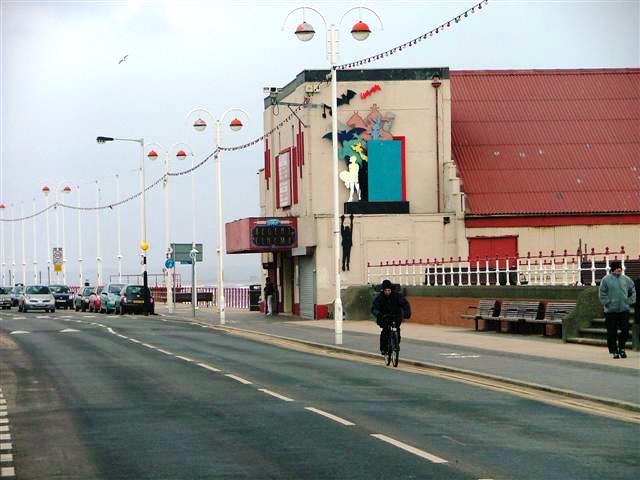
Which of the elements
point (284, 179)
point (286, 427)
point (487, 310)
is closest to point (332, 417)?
point (286, 427)

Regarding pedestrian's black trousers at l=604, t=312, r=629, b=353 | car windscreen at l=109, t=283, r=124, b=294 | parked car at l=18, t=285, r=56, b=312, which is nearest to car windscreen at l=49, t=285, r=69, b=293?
parked car at l=18, t=285, r=56, b=312

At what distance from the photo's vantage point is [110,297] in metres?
70.6

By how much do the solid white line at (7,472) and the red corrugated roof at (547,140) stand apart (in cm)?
4454

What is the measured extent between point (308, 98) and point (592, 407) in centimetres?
Answer: 3834

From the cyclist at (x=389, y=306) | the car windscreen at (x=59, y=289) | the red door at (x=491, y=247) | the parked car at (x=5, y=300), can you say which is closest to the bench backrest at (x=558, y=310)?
the cyclist at (x=389, y=306)

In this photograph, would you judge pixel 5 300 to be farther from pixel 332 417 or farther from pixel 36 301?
pixel 332 417

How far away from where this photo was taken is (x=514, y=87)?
62.8 m

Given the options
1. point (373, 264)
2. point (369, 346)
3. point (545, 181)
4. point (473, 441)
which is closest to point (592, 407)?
point (473, 441)

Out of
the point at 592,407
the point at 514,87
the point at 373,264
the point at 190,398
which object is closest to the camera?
the point at 592,407

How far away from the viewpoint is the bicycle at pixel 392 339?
2708 centimetres

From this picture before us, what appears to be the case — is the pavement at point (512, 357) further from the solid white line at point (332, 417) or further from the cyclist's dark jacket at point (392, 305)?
the solid white line at point (332, 417)

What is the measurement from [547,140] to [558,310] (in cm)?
2685

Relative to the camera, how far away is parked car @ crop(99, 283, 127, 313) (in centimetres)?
6968

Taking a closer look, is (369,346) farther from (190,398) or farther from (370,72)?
(370,72)
